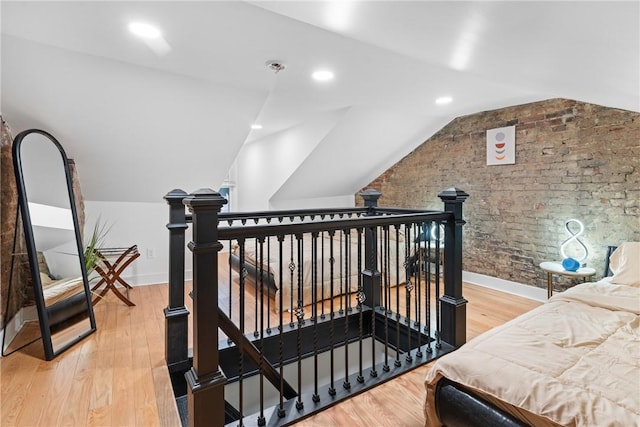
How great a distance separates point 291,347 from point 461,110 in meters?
3.42

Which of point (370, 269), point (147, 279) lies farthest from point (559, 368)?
point (147, 279)

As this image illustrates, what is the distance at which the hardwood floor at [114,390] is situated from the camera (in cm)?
171

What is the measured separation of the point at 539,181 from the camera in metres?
3.66

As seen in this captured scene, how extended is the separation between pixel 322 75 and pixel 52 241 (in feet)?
8.79

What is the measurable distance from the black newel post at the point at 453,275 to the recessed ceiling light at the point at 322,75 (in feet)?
4.54

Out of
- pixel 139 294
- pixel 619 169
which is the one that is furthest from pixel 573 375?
pixel 139 294

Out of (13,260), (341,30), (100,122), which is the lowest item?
(13,260)

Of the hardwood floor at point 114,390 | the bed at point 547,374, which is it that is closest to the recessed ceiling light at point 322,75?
the bed at point 547,374

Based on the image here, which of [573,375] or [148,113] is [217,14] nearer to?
[148,113]

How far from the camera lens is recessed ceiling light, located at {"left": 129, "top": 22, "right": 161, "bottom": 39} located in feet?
6.37

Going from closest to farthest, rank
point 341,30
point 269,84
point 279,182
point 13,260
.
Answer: point 341,30
point 13,260
point 269,84
point 279,182

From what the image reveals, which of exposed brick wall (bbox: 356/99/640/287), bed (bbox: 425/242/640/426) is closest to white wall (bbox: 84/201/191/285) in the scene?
bed (bbox: 425/242/640/426)

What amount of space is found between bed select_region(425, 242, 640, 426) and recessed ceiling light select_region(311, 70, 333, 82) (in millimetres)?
2236

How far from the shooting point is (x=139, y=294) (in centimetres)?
384
